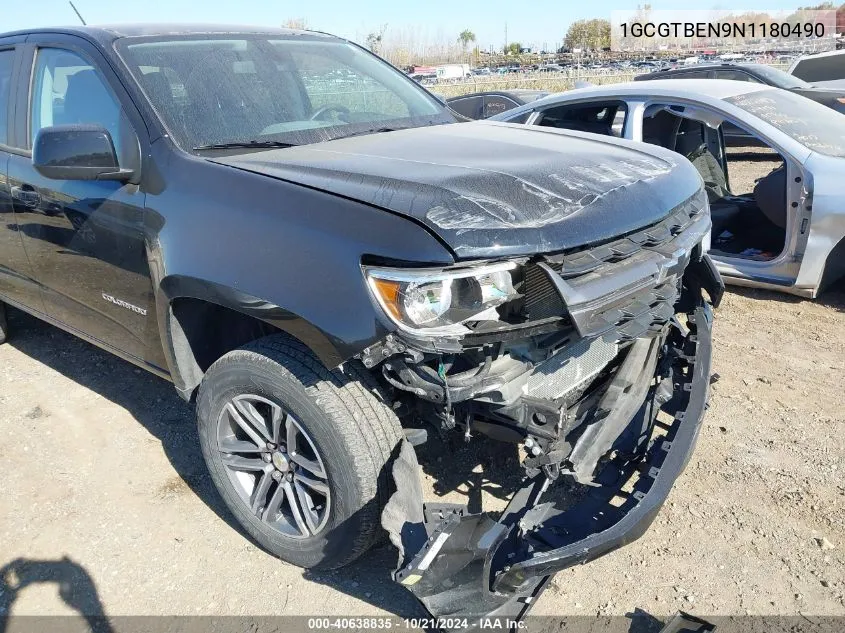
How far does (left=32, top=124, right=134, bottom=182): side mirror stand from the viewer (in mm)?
2658

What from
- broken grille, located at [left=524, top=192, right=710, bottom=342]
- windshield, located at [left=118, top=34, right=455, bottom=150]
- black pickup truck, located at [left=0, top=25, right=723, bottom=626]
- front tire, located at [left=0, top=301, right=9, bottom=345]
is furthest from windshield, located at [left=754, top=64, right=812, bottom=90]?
front tire, located at [left=0, top=301, right=9, bottom=345]

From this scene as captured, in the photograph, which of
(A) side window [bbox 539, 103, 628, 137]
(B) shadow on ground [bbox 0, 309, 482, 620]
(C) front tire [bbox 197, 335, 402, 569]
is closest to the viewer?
(C) front tire [bbox 197, 335, 402, 569]

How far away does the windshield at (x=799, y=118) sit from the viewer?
4.79 m

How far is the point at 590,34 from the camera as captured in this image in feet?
265

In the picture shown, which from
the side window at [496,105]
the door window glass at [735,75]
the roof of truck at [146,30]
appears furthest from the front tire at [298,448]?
the door window glass at [735,75]

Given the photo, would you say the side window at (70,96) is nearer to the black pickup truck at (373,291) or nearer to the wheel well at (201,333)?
the black pickup truck at (373,291)

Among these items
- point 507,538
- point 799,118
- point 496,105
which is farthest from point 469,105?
point 507,538

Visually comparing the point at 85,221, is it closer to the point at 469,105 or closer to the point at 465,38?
the point at 469,105

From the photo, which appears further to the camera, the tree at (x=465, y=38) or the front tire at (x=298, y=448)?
the tree at (x=465, y=38)

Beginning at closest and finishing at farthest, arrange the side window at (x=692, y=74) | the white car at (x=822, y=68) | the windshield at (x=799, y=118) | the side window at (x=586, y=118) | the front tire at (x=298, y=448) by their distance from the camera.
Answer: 1. the front tire at (x=298, y=448)
2. the windshield at (x=799, y=118)
3. the side window at (x=586, y=118)
4. the side window at (x=692, y=74)
5. the white car at (x=822, y=68)

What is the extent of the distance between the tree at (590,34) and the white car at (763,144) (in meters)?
79.0

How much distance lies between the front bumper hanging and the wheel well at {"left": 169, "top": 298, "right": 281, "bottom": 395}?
0.94m

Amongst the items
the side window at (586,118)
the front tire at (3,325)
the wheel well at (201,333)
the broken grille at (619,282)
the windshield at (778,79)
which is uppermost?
the windshield at (778,79)

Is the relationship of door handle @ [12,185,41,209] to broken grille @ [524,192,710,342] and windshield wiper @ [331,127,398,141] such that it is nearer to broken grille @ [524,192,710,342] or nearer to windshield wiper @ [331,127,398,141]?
windshield wiper @ [331,127,398,141]
